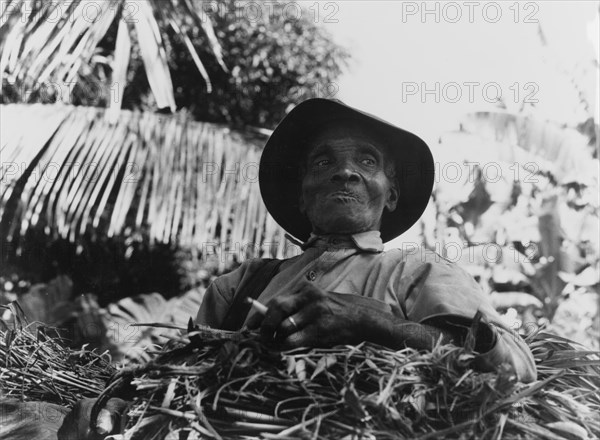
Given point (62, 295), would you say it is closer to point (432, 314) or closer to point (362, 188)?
point (362, 188)

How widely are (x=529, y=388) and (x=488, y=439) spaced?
234mm

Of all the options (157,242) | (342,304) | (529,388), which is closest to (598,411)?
(529,388)

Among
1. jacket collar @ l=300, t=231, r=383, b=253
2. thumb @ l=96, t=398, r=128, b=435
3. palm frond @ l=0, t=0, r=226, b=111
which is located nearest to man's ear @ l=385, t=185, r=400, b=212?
jacket collar @ l=300, t=231, r=383, b=253

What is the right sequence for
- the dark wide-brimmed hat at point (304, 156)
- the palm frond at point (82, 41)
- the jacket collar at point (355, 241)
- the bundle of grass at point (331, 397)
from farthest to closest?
the palm frond at point (82, 41)
the dark wide-brimmed hat at point (304, 156)
the jacket collar at point (355, 241)
the bundle of grass at point (331, 397)

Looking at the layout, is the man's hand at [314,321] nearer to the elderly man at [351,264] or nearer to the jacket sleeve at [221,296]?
the elderly man at [351,264]

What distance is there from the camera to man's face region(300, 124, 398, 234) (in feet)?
14.7

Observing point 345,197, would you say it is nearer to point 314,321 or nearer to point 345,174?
point 345,174

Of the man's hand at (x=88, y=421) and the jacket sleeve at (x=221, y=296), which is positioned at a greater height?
the jacket sleeve at (x=221, y=296)

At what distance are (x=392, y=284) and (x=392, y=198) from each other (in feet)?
1.89

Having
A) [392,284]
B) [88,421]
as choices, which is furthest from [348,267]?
[88,421]

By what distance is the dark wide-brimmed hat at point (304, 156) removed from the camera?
15.3 ft

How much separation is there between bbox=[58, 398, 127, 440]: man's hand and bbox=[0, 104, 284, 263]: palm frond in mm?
3963

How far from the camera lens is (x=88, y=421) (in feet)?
12.7

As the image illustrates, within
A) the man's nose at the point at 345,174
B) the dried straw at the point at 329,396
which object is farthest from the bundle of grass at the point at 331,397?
the man's nose at the point at 345,174
